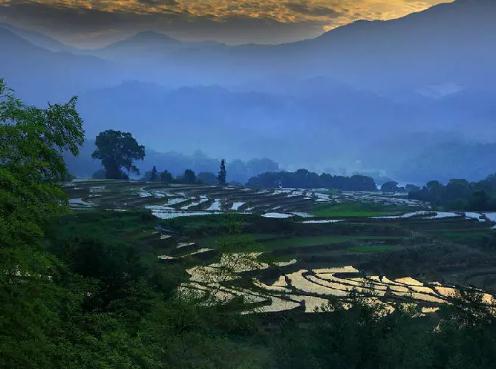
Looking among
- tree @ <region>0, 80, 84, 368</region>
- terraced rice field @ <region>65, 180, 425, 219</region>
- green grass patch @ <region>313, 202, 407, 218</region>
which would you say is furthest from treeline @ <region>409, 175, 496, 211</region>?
tree @ <region>0, 80, 84, 368</region>

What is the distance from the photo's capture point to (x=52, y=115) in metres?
14.7

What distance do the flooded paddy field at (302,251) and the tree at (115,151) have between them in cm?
3815

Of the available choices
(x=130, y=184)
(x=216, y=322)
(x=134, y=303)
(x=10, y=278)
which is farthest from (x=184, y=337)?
(x=130, y=184)

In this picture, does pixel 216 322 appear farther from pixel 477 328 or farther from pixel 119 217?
pixel 119 217

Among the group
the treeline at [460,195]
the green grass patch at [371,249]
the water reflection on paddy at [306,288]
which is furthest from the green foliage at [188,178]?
the water reflection on paddy at [306,288]

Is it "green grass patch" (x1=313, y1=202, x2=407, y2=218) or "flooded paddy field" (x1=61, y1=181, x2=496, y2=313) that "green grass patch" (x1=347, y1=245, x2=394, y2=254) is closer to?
"flooded paddy field" (x1=61, y1=181, x2=496, y2=313)

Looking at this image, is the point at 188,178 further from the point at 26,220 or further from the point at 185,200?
the point at 26,220

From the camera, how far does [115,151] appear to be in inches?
5197

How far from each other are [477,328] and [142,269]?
19.2 m

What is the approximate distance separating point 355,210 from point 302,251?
132ft

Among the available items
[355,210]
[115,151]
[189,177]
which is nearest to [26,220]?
[355,210]

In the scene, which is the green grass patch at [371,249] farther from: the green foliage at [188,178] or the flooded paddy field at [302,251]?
the green foliage at [188,178]

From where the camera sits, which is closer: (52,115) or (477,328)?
(52,115)

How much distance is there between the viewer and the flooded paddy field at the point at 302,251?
42531mm
